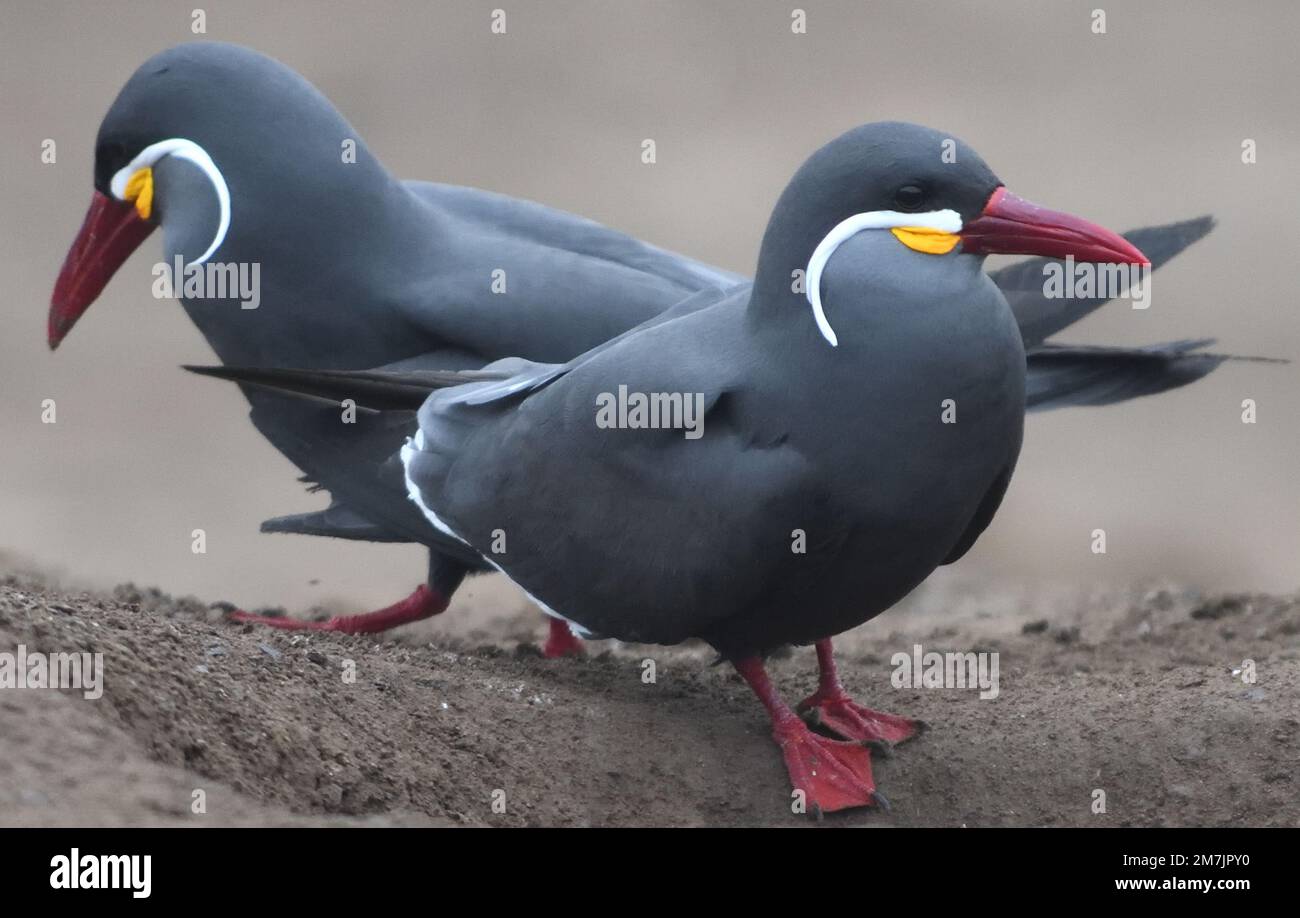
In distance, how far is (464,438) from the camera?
568 cm

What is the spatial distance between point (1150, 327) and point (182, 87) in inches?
231

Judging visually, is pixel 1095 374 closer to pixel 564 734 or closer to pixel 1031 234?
pixel 1031 234

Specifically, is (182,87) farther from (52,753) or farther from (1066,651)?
(1066,651)

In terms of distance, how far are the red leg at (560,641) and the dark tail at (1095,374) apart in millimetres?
1868

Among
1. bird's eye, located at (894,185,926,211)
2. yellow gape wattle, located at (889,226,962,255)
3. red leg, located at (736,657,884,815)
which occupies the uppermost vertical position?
bird's eye, located at (894,185,926,211)

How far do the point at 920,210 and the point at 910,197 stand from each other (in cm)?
4

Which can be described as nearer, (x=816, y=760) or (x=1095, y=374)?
(x=816, y=760)

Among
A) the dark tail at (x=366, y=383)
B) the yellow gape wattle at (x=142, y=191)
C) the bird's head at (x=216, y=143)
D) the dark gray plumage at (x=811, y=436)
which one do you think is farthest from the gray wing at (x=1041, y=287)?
the yellow gape wattle at (x=142, y=191)

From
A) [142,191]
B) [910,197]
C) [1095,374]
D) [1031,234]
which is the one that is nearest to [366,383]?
[142,191]

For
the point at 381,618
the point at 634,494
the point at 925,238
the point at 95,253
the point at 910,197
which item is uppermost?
the point at 95,253

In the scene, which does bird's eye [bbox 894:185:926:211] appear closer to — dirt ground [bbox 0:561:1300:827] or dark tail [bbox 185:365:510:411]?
dark tail [bbox 185:365:510:411]

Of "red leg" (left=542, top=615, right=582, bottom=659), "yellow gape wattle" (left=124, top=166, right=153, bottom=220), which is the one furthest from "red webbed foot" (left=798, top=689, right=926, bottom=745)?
"yellow gape wattle" (left=124, top=166, right=153, bottom=220)

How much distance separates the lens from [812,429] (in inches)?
194

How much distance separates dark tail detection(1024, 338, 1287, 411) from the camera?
5.88m
